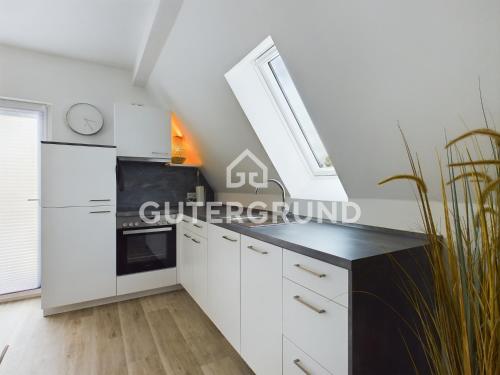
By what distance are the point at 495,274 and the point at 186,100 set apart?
266 cm

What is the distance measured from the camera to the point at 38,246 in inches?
115

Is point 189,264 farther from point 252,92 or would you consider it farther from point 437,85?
point 437,85

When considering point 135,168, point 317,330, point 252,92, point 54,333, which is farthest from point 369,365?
point 135,168

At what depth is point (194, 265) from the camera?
2.47 metres

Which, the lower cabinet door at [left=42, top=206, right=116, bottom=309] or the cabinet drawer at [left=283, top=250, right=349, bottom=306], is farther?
the lower cabinet door at [left=42, top=206, right=116, bottom=309]

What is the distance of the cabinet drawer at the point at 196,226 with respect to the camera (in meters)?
2.25

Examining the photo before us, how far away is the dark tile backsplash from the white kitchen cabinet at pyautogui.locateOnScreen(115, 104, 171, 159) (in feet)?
1.22

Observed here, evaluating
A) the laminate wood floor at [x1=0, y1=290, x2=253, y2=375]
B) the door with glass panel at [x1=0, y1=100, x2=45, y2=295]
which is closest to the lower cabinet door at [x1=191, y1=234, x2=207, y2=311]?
the laminate wood floor at [x1=0, y1=290, x2=253, y2=375]

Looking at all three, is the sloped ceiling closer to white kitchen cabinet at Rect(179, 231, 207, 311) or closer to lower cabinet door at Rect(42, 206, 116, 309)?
white kitchen cabinet at Rect(179, 231, 207, 311)

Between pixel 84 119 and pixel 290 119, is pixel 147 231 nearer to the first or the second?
pixel 84 119

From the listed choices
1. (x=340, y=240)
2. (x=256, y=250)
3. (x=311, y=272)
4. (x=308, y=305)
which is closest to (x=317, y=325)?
(x=308, y=305)

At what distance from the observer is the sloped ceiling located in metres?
0.86

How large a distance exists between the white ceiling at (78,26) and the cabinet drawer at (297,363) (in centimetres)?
248

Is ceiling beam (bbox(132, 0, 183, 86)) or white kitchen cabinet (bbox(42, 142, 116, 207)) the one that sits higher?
ceiling beam (bbox(132, 0, 183, 86))
